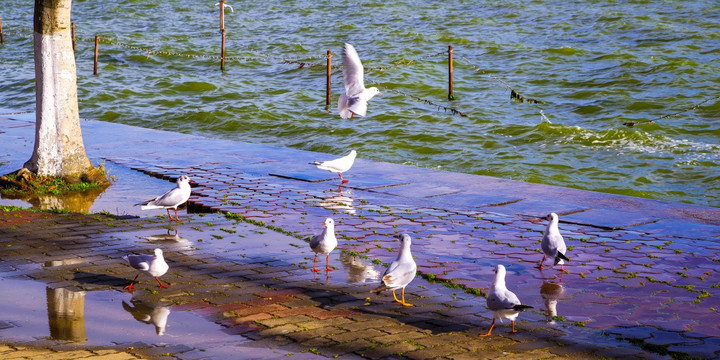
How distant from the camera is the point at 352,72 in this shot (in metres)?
12.2

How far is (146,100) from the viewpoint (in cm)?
2612

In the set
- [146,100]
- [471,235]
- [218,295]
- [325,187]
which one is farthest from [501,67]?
[218,295]

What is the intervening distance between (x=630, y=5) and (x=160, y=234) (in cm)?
3581

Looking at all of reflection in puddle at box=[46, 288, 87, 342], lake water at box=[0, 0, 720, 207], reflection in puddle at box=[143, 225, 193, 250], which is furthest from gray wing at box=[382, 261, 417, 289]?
lake water at box=[0, 0, 720, 207]

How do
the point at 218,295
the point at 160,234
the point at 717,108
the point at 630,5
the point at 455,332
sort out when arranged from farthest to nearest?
the point at 630,5 → the point at 717,108 → the point at 160,234 → the point at 218,295 → the point at 455,332

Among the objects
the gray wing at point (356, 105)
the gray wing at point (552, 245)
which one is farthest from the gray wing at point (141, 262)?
the gray wing at point (356, 105)

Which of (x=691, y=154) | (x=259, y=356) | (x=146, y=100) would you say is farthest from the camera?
(x=146, y=100)

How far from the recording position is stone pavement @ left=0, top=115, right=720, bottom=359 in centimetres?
567

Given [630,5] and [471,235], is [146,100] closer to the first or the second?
[471,235]

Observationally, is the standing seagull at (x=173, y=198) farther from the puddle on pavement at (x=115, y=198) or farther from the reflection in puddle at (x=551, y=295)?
the reflection in puddle at (x=551, y=295)

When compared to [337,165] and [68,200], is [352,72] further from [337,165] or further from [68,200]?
[68,200]

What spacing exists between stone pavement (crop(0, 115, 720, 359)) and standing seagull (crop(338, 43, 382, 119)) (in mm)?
860

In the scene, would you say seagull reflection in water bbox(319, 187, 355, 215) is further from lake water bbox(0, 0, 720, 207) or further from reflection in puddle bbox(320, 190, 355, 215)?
lake water bbox(0, 0, 720, 207)

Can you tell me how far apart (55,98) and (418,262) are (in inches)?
213
